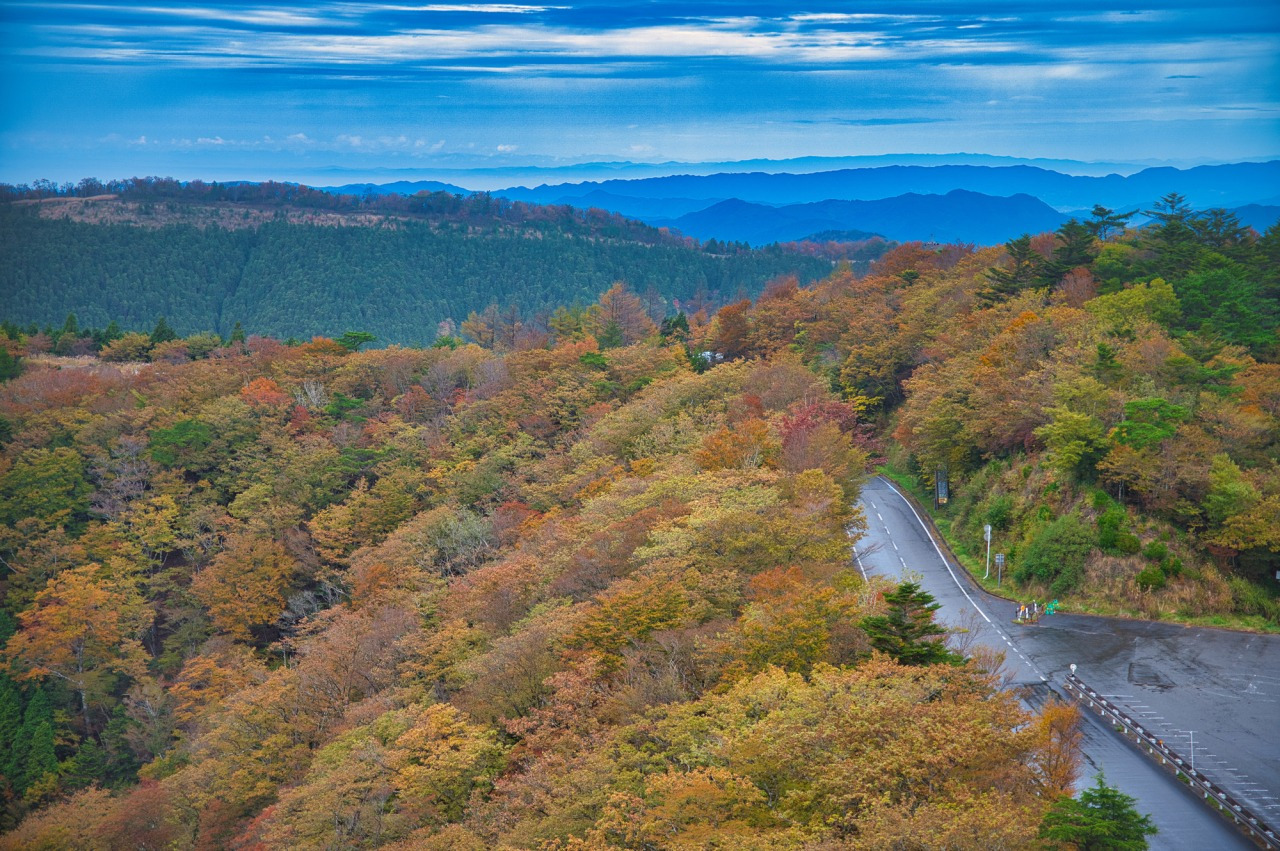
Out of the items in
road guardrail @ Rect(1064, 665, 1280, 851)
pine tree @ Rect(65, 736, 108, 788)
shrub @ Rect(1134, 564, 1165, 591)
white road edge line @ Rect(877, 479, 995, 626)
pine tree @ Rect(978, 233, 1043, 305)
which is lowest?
pine tree @ Rect(65, 736, 108, 788)

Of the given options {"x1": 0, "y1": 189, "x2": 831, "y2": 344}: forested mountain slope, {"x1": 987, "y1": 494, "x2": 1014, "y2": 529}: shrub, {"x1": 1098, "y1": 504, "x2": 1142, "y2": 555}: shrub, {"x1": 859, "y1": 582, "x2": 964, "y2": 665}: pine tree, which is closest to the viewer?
{"x1": 859, "y1": 582, "x2": 964, "y2": 665}: pine tree

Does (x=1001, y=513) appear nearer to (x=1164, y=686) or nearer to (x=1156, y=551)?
(x=1156, y=551)

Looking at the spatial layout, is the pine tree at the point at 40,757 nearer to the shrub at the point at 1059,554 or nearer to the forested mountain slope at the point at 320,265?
the shrub at the point at 1059,554

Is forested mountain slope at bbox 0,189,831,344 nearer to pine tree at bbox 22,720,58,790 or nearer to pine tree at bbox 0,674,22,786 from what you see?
pine tree at bbox 0,674,22,786

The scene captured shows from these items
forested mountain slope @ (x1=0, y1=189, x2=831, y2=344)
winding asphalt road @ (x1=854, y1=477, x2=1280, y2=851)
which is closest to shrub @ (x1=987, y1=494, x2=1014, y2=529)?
winding asphalt road @ (x1=854, y1=477, x2=1280, y2=851)

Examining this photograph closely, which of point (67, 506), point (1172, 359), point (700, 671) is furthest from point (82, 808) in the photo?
point (1172, 359)
